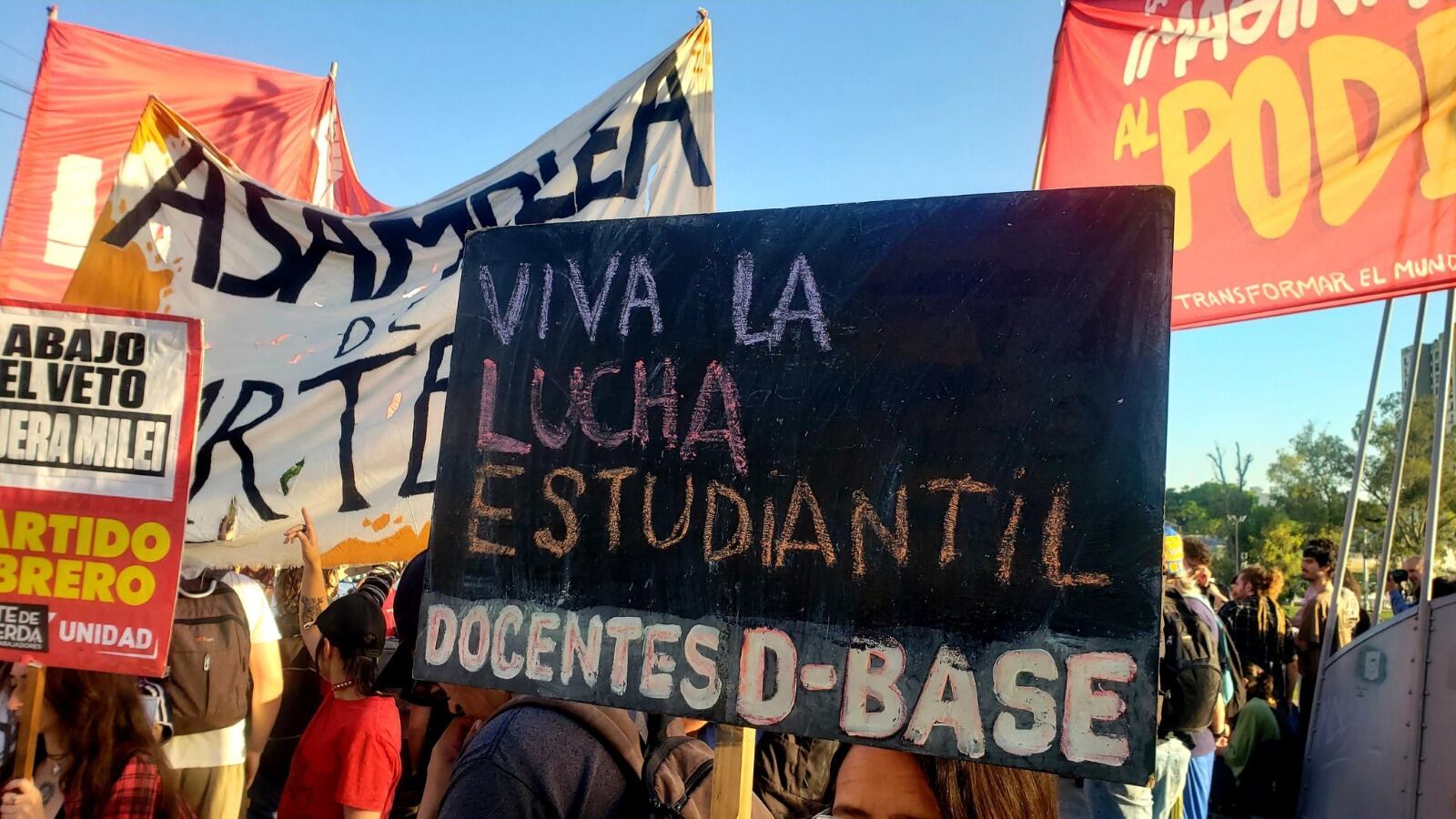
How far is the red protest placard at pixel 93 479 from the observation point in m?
2.85

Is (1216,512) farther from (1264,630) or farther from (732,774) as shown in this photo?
(732,774)

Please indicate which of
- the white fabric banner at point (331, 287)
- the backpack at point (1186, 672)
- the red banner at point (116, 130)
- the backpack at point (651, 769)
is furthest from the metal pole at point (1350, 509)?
the red banner at point (116, 130)

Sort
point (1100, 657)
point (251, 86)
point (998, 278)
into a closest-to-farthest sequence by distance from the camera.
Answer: point (1100, 657)
point (998, 278)
point (251, 86)

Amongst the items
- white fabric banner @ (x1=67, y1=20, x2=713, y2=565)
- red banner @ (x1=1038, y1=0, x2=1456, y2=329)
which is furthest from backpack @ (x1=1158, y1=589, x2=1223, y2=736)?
white fabric banner @ (x1=67, y1=20, x2=713, y2=565)

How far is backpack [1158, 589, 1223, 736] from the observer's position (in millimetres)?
4414

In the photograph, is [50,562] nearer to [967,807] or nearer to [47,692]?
[47,692]

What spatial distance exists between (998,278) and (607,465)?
88 centimetres

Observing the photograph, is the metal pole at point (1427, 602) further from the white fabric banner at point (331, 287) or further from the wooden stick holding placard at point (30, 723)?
the wooden stick holding placard at point (30, 723)

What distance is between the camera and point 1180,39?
4.55 meters

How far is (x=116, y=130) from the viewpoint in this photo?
770 centimetres

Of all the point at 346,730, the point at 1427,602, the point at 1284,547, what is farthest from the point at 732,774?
the point at 1284,547

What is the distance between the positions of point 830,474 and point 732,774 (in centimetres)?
60

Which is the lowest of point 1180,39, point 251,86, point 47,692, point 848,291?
point 47,692

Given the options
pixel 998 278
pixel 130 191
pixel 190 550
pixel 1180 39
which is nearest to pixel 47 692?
pixel 190 550
